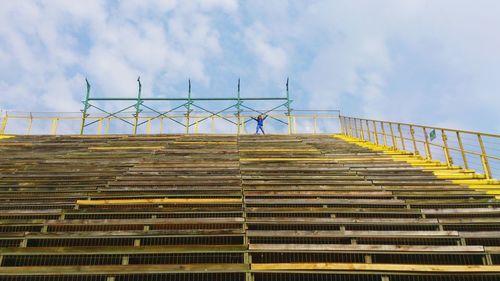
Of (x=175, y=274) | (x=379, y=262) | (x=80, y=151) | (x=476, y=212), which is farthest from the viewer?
(x=80, y=151)

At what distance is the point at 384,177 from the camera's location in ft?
25.2

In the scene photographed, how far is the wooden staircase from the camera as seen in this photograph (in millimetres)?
4043

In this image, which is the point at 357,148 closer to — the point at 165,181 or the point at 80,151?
the point at 165,181

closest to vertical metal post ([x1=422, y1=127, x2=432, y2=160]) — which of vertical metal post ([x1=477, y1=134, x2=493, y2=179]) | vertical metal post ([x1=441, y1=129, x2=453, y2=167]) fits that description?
vertical metal post ([x1=441, y1=129, x2=453, y2=167])

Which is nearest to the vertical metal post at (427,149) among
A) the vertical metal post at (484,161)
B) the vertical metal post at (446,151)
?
the vertical metal post at (446,151)

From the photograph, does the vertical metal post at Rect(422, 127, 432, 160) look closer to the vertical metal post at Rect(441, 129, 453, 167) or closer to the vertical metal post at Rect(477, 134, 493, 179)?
the vertical metal post at Rect(441, 129, 453, 167)

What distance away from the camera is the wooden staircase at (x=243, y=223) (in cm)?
404

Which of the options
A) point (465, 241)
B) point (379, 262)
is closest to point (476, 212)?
point (465, 241)

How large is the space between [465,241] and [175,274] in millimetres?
3688

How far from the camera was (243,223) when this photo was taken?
511 cm

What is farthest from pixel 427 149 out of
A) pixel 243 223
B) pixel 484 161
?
pixel 243 223

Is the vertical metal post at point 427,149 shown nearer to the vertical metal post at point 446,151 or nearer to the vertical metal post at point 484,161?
the vertical metal post at point 446,151

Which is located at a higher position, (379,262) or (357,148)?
(357,148)

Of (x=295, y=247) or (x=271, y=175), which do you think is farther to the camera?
(x=271, y=175)
